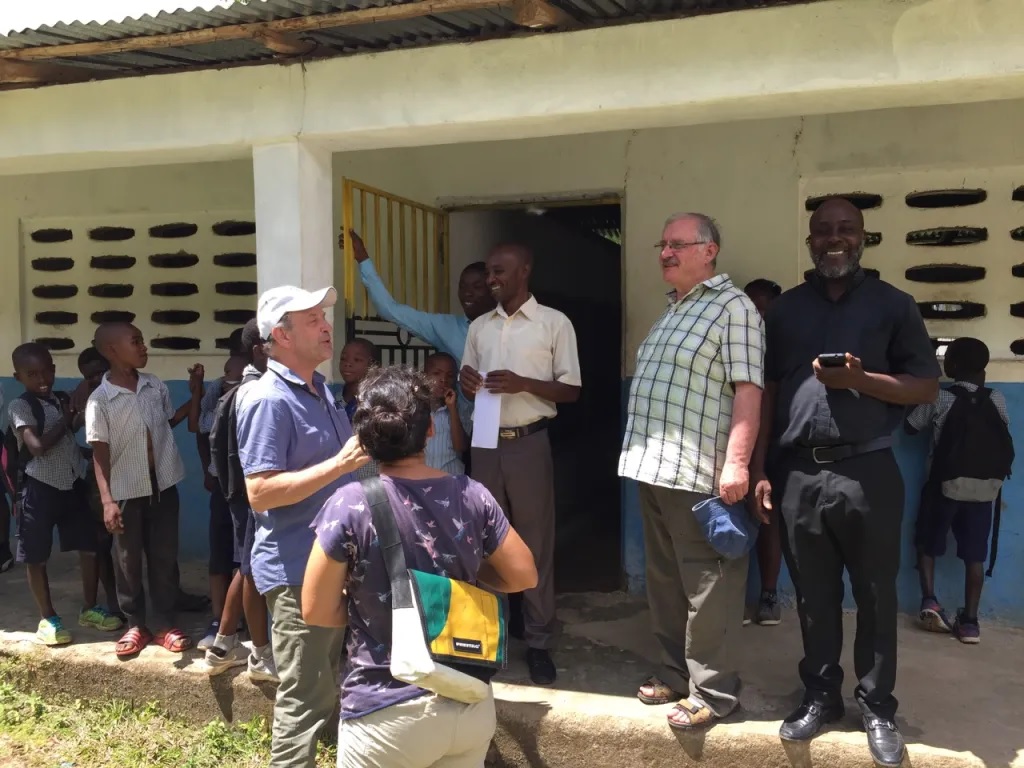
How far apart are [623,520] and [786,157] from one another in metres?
2.15

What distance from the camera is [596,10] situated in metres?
3.08

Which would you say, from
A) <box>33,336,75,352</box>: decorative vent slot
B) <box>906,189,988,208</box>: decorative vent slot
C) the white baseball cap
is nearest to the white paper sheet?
the white baseball cap

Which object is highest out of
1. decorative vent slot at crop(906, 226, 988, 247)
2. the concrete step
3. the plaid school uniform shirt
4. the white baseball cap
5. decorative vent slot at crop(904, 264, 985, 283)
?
decorative vent slot at crop(906, 226, 988, 247)

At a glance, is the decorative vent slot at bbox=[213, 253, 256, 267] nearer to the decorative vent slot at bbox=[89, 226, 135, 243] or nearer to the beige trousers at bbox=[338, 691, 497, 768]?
the decorative vent slot at bbox=[89, 226, 135, 243]

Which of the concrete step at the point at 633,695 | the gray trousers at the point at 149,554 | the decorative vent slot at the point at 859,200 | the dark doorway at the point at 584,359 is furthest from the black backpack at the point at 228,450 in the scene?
the decorative vent slot at the point at 859,200

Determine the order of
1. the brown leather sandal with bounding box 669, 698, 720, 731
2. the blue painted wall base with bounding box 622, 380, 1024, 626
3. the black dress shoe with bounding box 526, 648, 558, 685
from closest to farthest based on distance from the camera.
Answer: the brown leather sandal with bounding box 669, 698, 720, 731 < the black dress shoe with bounding box 526, 648, 558, 685 < the blue painted wall base with bounding box 622, 380, 1024, 626

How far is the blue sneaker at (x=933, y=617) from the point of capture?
3.98 meters

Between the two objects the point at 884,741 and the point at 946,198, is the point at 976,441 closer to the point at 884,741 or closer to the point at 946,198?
the point at 946,198

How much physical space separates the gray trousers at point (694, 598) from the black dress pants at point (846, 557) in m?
0.25

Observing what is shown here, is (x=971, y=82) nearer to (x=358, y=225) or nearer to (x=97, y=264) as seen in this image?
(x=358, y=225)

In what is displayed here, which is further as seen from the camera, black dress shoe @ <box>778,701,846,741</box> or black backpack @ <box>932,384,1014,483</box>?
black backpack @ <box>932,384,1014,483</box>

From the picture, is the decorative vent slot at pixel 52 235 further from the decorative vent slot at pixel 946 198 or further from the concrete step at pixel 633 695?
the decorative vent slot at pixel 946 198

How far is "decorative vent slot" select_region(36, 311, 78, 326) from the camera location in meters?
5.71

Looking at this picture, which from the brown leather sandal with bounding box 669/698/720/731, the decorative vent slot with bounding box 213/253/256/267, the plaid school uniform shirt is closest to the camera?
the brown leather sandal with bounding box 669/698/720/731
